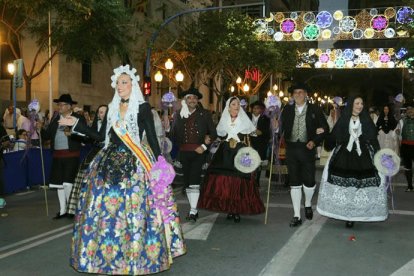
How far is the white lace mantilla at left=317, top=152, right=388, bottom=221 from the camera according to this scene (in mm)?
7969

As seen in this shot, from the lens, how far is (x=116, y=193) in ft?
17.0

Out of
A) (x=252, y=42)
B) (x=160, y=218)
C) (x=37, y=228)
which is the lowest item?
(x=37, y=228)

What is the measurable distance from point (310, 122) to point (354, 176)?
105 centimetres

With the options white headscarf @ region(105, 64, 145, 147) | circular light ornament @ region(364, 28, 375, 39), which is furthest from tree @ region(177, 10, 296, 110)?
white headscarf @ region(105, 64, 145, 147)

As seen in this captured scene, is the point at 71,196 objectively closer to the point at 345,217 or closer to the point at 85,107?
the point at 345,217

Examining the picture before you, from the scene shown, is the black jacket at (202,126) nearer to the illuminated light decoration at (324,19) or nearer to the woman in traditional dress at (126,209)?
the woman in traditional dress at (126,209)

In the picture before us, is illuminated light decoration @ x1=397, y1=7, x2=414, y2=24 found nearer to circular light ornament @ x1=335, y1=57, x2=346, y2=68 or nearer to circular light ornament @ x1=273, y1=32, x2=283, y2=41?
circular light ornament @ x1=273, y1=32, x2=283, y2=41

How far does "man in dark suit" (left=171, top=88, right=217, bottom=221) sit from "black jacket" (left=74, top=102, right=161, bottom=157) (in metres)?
3.07

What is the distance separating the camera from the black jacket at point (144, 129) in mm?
5418

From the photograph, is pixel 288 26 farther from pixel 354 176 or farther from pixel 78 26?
pixel 354 176

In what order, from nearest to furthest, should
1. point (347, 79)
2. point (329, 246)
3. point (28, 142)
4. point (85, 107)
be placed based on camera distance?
point (329, 246)
point (28, 142)
point (85, 107)
point (347, 79)

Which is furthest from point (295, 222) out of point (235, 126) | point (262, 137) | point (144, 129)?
point (262, 137)

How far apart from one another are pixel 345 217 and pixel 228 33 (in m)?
24.9

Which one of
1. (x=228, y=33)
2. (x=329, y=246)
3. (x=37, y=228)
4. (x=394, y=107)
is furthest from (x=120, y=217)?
(x=228, y=33)
